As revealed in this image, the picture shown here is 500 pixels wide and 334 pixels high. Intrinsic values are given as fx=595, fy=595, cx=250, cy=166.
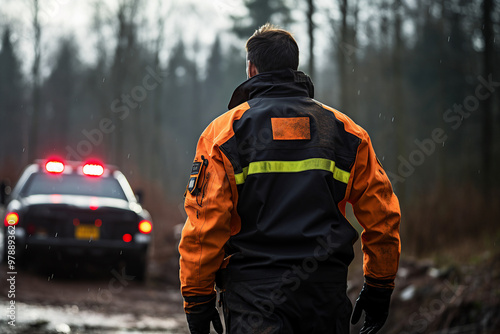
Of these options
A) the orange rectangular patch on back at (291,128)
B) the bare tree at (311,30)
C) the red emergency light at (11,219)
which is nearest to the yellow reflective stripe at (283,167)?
the orange rectangular patch on back at (291,128)

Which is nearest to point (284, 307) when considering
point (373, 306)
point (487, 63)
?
point (373, 306)

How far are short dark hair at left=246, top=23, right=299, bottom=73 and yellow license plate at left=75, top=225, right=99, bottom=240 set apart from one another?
5411 mm

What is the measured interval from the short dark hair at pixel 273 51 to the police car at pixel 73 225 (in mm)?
5410

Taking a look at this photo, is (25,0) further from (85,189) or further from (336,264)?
(336,264)

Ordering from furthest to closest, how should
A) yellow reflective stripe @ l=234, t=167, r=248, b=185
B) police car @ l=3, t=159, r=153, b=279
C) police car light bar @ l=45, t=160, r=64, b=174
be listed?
police car light bar @ l=45, t=160, r=64, b=174
police car @ l=3, t=159, r=153, b=279
yellow reflective stripe @ l=234, t=167, r=248, b=185

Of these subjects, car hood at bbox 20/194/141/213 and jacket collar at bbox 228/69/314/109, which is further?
car hood at bbox 20/194/141/213

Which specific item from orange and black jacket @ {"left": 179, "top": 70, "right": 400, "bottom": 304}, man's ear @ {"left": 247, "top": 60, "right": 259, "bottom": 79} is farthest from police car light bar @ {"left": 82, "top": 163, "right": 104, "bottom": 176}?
orange and black jacket @ {"left": 179, "top": 70, "right": 400, "bottom": 304}

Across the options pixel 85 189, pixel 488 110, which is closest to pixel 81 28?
pixel 488 110

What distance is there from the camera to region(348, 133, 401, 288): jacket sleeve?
2729 millimetres

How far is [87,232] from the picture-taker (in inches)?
301

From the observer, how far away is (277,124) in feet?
8.54

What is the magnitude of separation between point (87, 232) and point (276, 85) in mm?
5538

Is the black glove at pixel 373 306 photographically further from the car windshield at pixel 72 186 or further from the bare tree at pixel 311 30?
the bare tree at pixel 311 30

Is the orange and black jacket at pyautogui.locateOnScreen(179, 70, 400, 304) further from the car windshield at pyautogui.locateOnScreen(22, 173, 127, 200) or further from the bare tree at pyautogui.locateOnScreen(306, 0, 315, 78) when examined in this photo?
the bare tree at pyautogui.locateOnScreen(306, 0, 315, 78)
